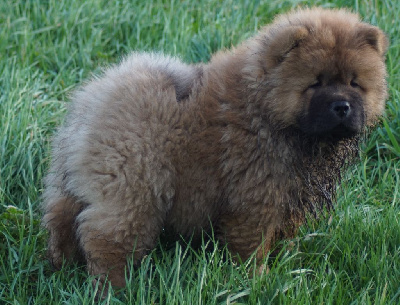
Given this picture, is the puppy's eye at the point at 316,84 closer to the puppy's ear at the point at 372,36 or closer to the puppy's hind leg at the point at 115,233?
the puppy's ear at the point at 372,36

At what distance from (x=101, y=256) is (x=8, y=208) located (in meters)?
1.03

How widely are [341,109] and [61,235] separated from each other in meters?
1.92

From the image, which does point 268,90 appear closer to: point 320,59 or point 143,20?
point 320,59

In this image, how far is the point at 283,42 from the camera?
13.1ft

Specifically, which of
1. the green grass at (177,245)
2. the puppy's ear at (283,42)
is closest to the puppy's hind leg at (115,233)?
the green grass at (177,245)

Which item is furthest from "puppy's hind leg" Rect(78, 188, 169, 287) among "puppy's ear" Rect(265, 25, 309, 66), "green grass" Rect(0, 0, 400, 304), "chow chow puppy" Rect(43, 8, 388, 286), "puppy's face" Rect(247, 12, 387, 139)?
"puppy's ear" Rect(265, 25, 309, 66)

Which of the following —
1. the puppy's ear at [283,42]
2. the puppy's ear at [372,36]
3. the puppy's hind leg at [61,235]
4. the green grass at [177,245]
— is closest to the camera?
the green grass at [177,245]

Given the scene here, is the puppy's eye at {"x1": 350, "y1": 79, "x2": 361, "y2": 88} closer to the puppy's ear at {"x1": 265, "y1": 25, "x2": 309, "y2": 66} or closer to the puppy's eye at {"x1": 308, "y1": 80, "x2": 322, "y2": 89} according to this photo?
the puppy's eye at {"x1": 308, "y1": 80, "x2": 322, "y2": 89}

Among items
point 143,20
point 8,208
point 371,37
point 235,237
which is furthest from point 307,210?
point 143,20

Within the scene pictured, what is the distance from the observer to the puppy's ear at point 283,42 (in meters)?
3.96

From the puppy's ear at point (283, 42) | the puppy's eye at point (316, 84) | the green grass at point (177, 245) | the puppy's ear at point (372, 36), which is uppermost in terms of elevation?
the puppy's ear at point (372, 36)

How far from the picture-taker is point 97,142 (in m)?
4.07

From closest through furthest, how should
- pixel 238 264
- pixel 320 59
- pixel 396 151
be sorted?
1. pixel 320 59
2. pixel 238 264
3. pixel 396 151

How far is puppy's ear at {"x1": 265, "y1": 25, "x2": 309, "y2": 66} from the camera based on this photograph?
396cm
